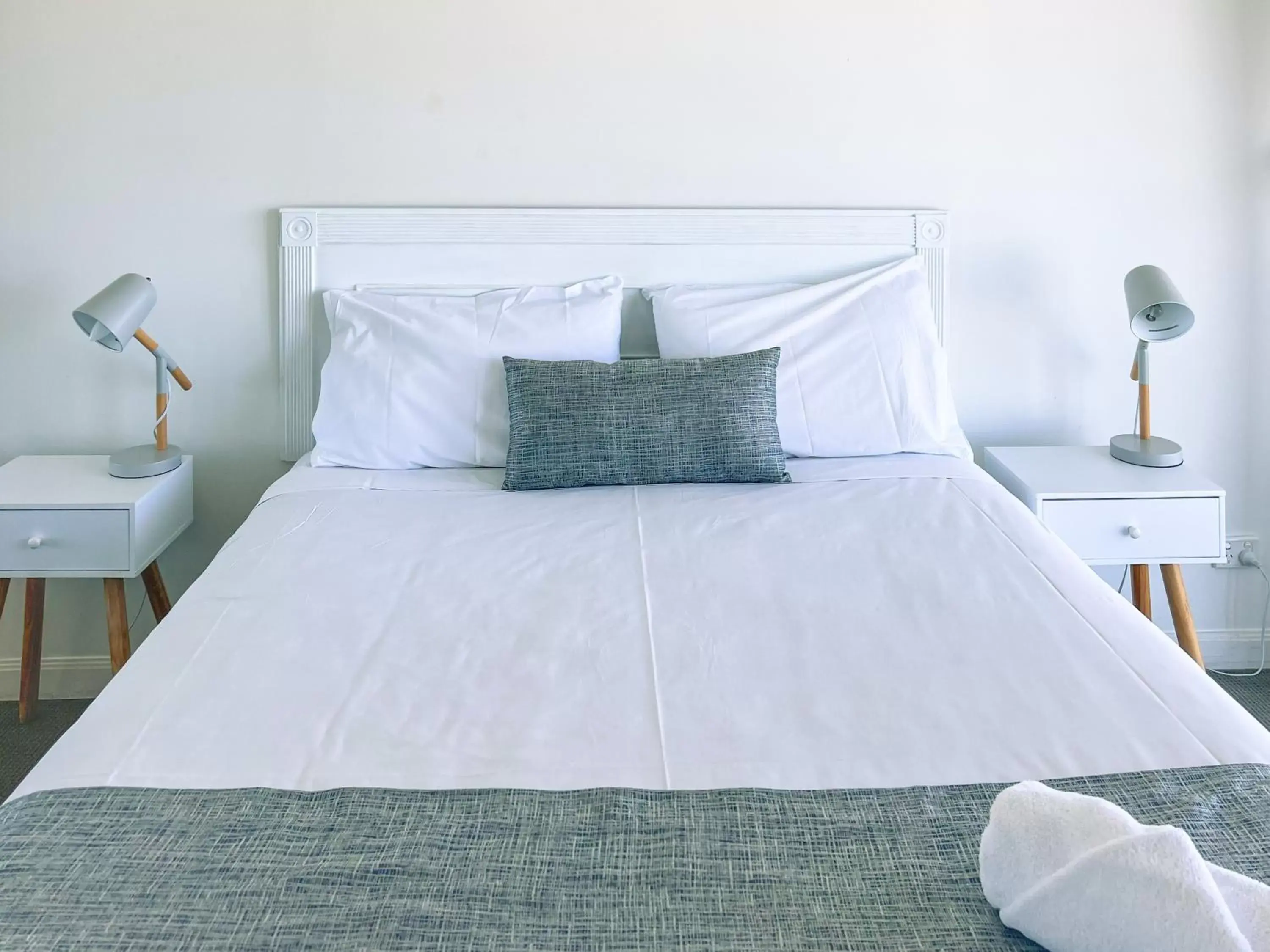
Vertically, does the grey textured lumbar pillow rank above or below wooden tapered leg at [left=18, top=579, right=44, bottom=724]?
above

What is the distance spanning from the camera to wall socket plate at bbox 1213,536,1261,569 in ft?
9.77

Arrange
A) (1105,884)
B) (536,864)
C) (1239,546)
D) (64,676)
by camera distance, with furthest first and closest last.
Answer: (1239,546)
(64,676)
(536,864)
(1105,884)

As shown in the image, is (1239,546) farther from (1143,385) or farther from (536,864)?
(536,864)

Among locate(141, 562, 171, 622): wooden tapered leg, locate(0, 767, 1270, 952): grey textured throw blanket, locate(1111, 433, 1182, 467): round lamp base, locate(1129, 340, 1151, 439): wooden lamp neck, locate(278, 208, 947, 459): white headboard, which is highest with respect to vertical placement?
locate(278, 208, 947, 459): white headboard

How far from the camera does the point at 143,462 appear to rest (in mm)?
2529

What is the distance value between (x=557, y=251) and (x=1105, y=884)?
208cm

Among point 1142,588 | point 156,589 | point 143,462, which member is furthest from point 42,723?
point 1142,588

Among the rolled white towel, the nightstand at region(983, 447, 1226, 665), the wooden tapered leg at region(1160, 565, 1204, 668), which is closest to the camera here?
the rolled white towel

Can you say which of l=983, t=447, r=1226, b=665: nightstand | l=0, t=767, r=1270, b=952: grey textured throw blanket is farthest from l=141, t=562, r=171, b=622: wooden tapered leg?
l=983, t=447, r=1226, b=665: nightstand

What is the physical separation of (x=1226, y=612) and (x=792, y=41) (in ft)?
6.32

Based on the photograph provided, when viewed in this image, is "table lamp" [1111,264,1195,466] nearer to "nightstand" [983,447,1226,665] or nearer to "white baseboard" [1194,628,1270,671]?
"nightstand" [983,447,1226,665]

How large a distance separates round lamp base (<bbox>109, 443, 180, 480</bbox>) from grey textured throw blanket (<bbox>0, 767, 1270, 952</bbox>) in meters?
1.43

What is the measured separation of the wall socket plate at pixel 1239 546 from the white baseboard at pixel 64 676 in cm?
299

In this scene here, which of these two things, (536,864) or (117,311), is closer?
(536,864)
